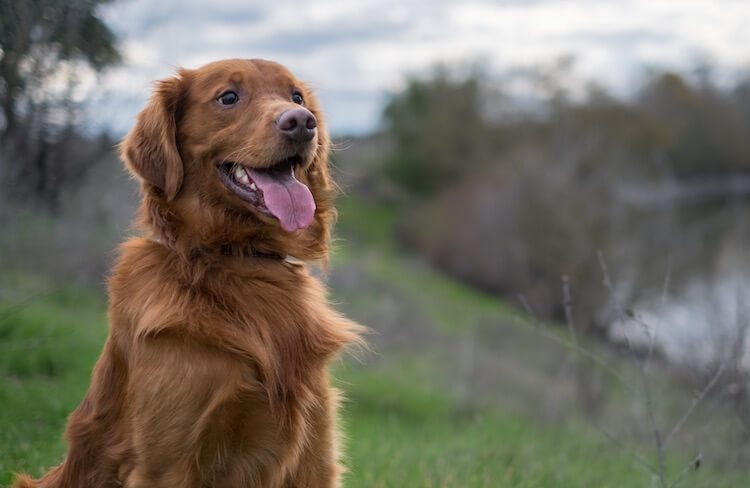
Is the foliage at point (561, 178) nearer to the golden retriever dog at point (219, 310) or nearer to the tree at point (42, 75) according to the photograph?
the tree at point (42, 75)

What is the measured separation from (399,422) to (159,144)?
7.50 metres

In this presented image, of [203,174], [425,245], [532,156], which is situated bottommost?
[425,245]

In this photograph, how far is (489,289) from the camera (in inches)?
1341

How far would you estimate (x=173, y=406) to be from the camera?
11.0ft

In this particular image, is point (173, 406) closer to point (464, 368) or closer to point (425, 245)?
point (464, 368)

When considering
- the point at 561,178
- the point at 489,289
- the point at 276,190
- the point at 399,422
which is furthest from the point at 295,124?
the point at 489,289

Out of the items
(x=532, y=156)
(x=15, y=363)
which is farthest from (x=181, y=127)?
(x=532, y=156)

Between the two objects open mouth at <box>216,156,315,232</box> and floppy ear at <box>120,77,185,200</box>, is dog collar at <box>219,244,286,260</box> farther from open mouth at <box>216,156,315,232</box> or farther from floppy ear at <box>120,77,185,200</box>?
floppy ear at <box>120,77,185,200</box>

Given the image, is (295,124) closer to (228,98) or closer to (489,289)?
(228,98)

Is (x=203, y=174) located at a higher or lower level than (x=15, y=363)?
higher

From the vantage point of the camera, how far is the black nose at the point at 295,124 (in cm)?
391

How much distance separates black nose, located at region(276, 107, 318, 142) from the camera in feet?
12.8

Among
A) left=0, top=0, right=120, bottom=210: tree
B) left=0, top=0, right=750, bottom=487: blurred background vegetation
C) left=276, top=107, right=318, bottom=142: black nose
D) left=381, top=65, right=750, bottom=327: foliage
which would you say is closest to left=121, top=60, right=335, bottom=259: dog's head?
left=276, top=107, right=318, bottom=142: black nose

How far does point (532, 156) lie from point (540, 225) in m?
3.19
